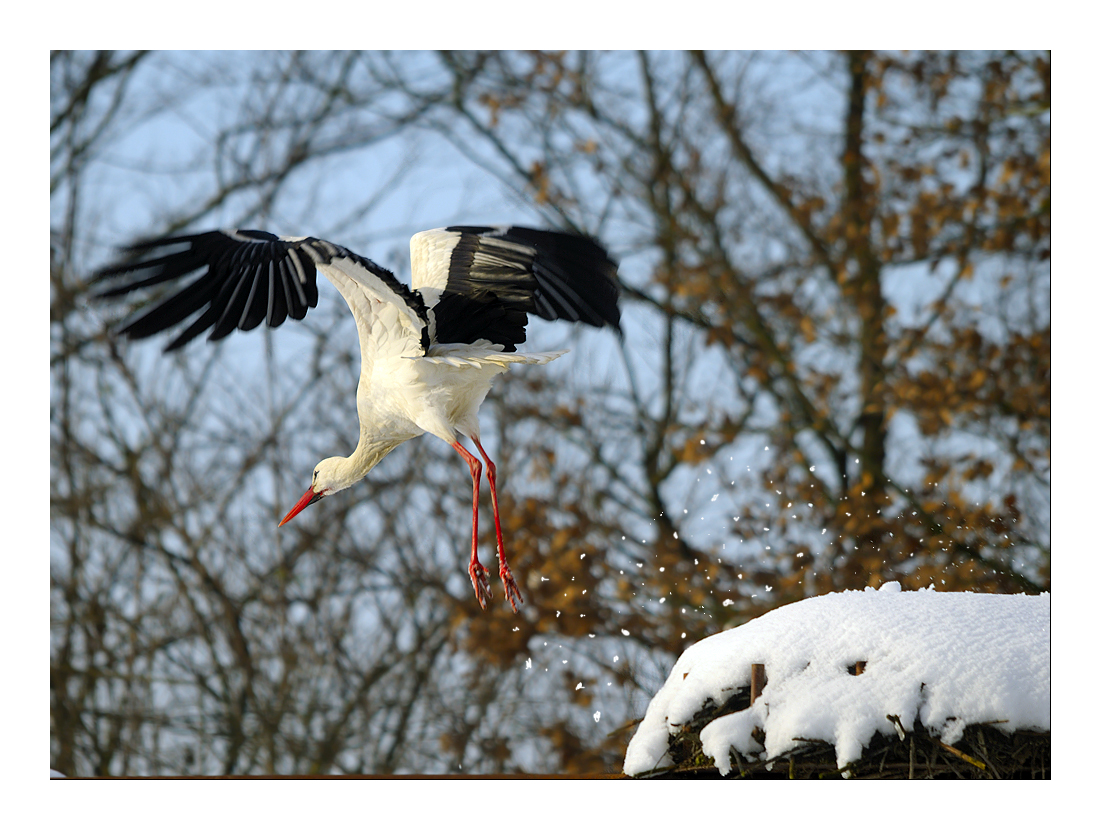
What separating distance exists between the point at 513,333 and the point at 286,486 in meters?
Answer: 1.59

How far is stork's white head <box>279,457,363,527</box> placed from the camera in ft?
9.54

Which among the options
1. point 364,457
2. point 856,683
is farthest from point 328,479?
point 856,683

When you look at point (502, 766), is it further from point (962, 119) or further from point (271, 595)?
point (962, 119)

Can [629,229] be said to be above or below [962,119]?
below

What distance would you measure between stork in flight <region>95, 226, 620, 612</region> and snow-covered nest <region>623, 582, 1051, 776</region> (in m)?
0.54

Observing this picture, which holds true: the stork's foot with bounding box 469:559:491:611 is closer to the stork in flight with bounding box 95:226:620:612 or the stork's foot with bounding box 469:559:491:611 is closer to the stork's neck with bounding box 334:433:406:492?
the stork in flight with bounding box 95:226:620:612

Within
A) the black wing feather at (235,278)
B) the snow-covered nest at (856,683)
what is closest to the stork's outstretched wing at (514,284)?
the black wing feather at (235,278)

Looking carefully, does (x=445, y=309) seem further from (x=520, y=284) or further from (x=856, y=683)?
(x=856, y=683)

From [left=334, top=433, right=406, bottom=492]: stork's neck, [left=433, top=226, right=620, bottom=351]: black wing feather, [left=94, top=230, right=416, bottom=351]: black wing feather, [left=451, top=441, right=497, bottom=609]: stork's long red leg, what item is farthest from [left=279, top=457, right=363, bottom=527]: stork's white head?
[left=94, top=230, right=416, bottom=351]: black wing feather

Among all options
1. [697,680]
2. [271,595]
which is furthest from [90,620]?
[697,680]

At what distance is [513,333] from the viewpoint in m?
2.78

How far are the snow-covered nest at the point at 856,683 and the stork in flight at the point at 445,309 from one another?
545 mm

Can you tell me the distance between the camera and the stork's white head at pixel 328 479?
291 centimetres

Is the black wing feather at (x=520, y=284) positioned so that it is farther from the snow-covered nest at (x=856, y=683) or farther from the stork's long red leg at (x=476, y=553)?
the snow-covered nest at (x=856, y=683)
